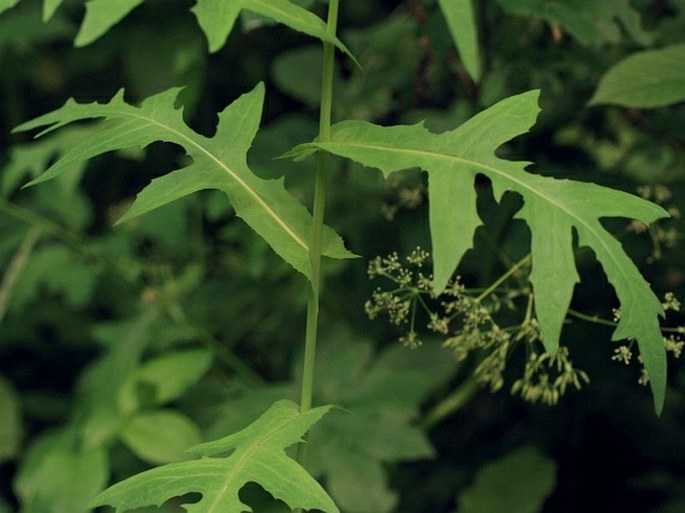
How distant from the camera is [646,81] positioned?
1.55m

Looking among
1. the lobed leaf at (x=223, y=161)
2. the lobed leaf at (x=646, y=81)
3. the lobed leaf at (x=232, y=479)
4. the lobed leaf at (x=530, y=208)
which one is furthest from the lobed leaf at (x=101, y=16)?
the lobed leaf at (x=646, y=81)

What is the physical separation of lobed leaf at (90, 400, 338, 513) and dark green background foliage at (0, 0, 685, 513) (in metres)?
0.69

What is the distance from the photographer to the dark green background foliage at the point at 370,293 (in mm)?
1918

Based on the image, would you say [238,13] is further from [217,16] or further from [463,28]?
[463,28]

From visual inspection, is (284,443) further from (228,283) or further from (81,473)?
(228,283)

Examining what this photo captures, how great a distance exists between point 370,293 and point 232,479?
42.2 inches

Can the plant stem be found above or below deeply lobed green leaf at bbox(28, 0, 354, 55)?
below

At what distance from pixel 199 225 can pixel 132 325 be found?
0.35 meters

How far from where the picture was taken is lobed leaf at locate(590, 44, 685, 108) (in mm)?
1526

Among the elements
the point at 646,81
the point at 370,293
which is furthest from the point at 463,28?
the point at 370,293

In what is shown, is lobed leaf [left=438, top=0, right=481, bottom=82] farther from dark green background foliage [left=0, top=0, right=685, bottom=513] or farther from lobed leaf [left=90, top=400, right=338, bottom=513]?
dark green background foliage [left=0, top=0, right=685, bottom=513]

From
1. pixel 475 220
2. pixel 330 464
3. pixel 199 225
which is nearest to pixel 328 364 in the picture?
pixel 330 464

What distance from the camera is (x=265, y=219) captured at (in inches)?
48.0

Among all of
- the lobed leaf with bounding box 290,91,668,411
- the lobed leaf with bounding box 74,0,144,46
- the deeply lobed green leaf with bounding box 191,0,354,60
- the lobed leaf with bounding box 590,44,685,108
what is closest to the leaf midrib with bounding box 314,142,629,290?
the lobed leaf with bounding box 290,91,668,411
